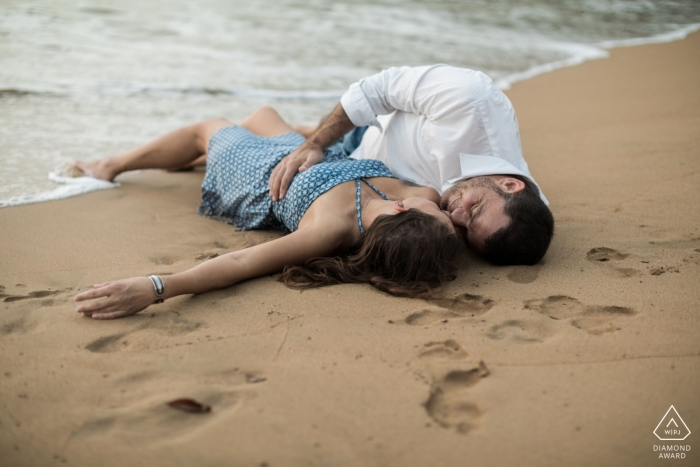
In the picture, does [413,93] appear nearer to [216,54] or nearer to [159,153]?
[159,153]

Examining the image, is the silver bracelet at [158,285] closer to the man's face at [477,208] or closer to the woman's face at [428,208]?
the woman's face at [428,208]

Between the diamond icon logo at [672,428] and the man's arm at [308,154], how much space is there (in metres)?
1.98

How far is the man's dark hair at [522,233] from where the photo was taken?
2764 mm

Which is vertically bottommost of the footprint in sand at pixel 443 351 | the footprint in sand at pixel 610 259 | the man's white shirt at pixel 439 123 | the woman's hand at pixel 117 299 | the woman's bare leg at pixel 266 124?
the woman's hand at pixel 117 299

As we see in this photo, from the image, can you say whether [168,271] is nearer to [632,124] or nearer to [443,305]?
[443,305]

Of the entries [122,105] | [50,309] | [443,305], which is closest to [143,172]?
[122,105]

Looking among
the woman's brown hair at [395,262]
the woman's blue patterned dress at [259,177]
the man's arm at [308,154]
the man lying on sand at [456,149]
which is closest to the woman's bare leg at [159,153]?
the woman's blue patterned dress at [259,177]

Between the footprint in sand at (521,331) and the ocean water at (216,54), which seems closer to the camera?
the footprint in sand at (521,331)

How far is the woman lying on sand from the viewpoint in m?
2.45

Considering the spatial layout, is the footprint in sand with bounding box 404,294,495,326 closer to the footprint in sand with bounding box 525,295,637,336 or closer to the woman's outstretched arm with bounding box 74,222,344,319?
the footprint in sand with bounding box 525,295,637,336

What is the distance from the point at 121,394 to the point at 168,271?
3.27 feet

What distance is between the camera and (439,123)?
328cm

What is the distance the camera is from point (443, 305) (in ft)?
8.13

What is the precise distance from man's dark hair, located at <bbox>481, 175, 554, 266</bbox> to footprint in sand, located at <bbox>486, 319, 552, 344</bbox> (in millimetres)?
556
